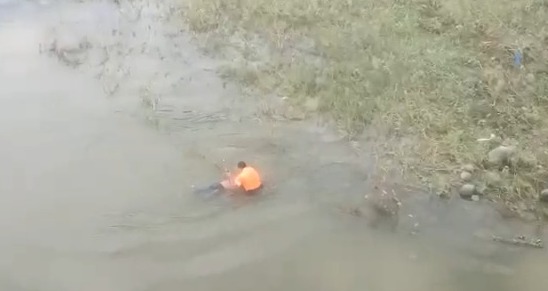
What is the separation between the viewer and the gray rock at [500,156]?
8.55 meters

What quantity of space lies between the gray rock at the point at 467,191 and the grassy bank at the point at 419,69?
16 centimetres

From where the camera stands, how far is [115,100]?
9984 millimetres

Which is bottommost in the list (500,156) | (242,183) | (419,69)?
(242,183)

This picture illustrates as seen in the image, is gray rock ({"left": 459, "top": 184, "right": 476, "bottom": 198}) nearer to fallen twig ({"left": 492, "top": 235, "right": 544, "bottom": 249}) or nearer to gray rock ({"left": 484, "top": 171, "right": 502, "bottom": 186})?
gray rock ({"left": 484, "top": 171, "right": 502, "bottom": 186})

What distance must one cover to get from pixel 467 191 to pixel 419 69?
261 cm

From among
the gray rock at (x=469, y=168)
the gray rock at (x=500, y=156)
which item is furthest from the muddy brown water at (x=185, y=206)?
the gray rock at (x=500, y=156)

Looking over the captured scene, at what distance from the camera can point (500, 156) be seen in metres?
8.57

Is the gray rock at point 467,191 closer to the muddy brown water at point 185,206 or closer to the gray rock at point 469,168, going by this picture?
the muddy brown water at point 185,206

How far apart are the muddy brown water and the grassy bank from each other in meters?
0.57

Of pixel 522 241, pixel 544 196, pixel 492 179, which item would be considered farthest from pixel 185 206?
pixel 544 196

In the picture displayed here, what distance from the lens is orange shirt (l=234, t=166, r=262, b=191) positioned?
811 cm

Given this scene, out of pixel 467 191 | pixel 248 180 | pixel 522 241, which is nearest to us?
pixel 522 241

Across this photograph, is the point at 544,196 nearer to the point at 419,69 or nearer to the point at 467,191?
the point at 467,191

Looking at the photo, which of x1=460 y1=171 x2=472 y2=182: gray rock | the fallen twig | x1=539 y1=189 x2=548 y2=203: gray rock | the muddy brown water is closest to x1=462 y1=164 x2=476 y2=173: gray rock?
x1=460 y1=171 x2=472 y2=182: gray rock
